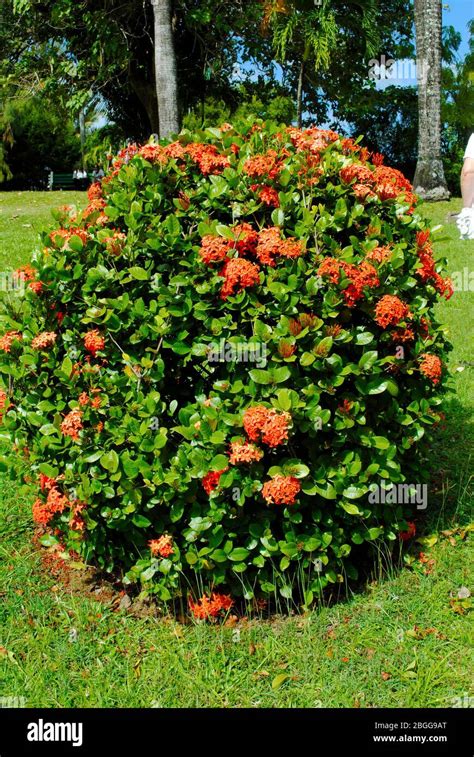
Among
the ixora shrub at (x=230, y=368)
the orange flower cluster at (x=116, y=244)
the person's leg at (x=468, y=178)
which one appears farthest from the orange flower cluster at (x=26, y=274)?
the person's leg at (x=468, y=178)

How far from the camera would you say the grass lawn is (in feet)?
9.70

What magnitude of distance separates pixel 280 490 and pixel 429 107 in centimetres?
1493

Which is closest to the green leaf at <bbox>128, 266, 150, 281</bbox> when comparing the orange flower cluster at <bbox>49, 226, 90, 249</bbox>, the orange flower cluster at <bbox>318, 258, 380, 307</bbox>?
the orange flower cluster at <bbox>49, 226, 90, 249</bbox>

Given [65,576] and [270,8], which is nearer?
[65,576]

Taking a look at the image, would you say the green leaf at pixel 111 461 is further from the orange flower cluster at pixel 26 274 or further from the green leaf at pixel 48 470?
the orange flower cluster at pixel 26 274

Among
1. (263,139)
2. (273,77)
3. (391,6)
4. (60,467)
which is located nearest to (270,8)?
(273,77)

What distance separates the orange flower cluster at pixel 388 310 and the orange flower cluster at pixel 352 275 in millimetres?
86

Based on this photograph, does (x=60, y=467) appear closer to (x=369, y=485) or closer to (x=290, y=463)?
(x=290, y=463)

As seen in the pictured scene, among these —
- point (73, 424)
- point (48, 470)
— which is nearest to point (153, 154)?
point (73, 424)

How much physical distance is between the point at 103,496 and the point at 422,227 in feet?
6.65

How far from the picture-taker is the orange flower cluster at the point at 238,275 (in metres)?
2.97

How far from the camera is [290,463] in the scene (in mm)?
3053

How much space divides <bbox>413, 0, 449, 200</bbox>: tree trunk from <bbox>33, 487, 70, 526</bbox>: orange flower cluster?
14.0 meters
